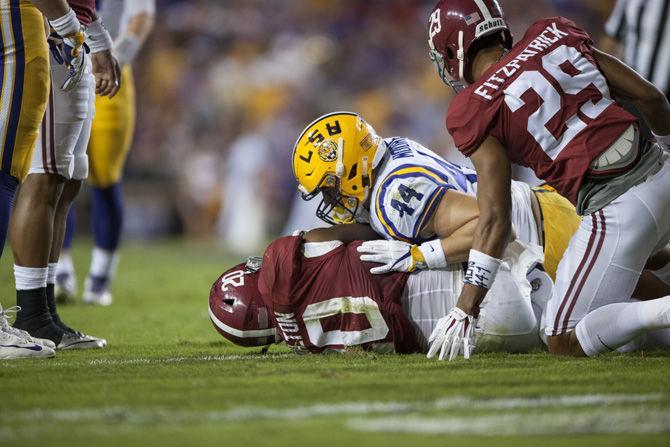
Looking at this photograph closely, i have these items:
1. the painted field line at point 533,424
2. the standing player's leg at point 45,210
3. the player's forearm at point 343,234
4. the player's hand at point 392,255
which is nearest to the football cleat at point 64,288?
the standing player's leg at point 45,210

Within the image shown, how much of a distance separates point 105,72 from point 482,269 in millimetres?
1913

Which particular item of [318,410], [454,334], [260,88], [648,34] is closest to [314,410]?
[318,410]

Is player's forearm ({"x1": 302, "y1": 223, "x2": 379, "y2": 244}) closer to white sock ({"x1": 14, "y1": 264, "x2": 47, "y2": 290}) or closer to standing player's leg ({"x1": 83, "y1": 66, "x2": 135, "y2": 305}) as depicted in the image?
white sock ({"x1": 14, "y1": 264, "x2": 47, "y2": 290})

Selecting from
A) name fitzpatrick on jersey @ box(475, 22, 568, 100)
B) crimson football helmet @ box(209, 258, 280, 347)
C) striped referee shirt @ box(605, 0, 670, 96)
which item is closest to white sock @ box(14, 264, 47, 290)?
crimson football helmet @ box(209, 258, 280, 347)

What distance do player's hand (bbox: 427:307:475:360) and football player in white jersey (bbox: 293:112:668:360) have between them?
11.5 inches

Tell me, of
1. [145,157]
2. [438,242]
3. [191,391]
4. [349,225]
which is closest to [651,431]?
[191,391]

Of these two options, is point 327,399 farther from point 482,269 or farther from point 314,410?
point 482,269

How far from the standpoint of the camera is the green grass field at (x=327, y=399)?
1939mm

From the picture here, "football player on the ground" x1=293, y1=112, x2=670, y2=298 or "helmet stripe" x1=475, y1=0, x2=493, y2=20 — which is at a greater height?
"helmet stripe" x1=475, y1=0, x2=493, y2=20

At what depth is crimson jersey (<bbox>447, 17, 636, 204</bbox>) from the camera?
10.1ft

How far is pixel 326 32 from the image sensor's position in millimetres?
14531

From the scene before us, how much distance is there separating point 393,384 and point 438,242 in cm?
86

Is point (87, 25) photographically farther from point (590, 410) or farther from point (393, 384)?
point (590, 410)

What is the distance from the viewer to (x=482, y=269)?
9.91 ft
